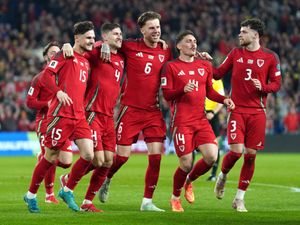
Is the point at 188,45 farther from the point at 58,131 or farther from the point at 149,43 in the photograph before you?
the point at 58,131

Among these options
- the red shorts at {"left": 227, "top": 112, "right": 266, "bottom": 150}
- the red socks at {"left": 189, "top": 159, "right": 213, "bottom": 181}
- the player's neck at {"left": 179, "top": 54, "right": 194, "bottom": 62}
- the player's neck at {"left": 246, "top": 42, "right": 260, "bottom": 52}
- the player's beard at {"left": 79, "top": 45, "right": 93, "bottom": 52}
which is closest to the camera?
the player's beard at {"left": 79, "top": 45, "right": 93, "bottom": 52}

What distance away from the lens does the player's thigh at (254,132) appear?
13.3 metres

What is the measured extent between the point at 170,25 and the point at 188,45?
25.0 metres

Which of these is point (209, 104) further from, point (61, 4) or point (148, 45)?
point (61, 4)

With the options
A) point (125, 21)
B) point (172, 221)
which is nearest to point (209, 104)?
point (172, 221)

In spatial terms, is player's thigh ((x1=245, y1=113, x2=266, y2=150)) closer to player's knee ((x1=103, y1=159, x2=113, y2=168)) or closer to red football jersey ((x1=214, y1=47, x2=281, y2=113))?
red football jersey ((x1=214, y1=47, x2=281, y2=113))

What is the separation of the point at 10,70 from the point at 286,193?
791 inches

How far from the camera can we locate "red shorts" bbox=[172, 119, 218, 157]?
1270 centimetres

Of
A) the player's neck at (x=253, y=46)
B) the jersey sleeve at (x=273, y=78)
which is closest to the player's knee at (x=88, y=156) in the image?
the jersey sleeve at (x=273, y=78)

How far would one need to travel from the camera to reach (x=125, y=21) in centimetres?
3769

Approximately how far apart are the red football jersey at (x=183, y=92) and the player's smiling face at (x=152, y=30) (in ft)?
1.32

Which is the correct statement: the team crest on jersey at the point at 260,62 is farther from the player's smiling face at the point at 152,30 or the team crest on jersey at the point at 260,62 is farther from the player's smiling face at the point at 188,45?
the player's smiling face at the point at 152,30

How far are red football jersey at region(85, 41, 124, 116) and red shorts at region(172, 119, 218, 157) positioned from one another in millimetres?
985

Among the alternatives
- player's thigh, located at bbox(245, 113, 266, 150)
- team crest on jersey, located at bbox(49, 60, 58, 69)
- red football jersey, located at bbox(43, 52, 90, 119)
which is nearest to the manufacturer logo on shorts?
player's thigh, located at bbox(245, 113, 266, 150)
